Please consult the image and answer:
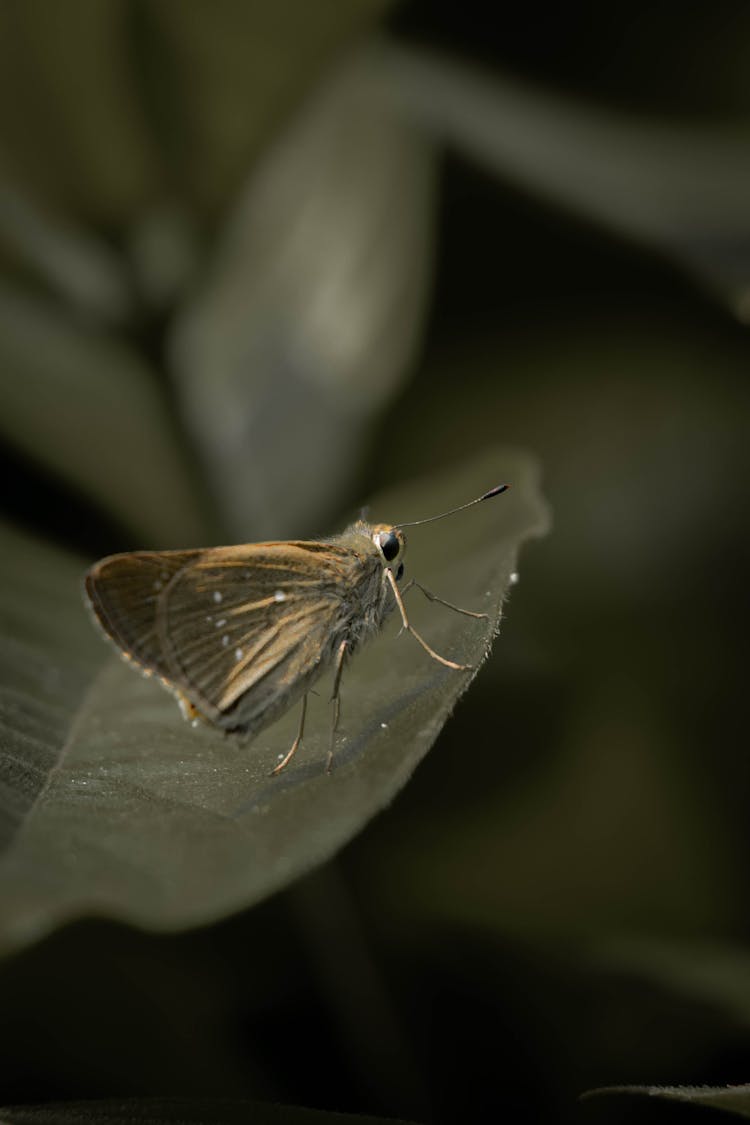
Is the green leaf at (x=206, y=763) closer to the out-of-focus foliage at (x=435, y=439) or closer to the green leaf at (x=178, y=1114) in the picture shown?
the out-of-focus foliage at (x=435, y=439)

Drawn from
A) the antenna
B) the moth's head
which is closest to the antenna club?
the antenna

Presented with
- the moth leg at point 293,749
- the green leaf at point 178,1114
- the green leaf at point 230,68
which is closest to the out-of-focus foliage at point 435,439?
the green leaf at point 230,68

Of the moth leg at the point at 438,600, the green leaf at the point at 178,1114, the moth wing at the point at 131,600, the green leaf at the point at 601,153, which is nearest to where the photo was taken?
the green leaf at the point at 178,1114

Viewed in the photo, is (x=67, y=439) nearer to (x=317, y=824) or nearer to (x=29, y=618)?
(x=29, y=618)

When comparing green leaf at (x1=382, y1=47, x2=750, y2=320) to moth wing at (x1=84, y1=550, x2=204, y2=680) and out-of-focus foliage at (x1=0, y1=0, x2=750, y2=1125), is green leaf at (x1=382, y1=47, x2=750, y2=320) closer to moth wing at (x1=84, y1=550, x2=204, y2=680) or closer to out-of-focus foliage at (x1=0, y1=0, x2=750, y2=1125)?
out-of-focus foliage at (x1=0, y1=0, x2=750, y2=1125)

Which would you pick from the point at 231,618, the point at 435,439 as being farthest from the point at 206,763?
the point at 435,439

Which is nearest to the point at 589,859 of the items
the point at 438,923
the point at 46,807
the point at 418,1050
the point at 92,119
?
the point at 438,923
